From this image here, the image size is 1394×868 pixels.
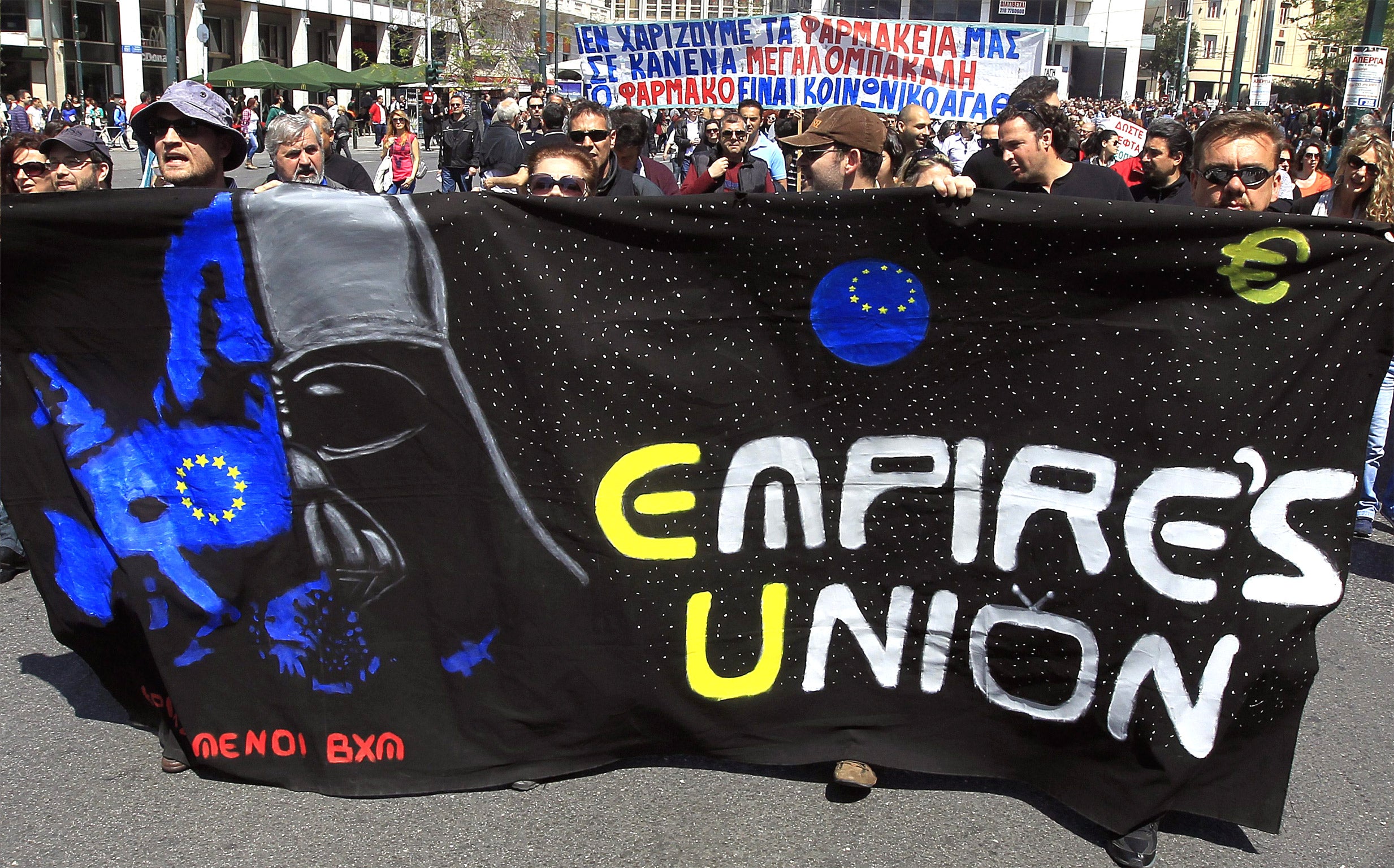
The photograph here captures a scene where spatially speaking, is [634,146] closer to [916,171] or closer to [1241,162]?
[916,171]

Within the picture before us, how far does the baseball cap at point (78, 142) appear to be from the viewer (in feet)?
16.1

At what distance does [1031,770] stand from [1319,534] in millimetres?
915

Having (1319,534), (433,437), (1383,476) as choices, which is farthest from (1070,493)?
(1383,476)

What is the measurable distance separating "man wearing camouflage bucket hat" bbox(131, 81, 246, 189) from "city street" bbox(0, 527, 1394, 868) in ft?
5.99

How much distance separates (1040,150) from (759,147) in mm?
5773

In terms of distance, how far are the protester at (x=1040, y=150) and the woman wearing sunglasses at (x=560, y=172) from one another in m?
1.64

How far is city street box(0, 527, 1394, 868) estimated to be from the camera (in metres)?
2.86

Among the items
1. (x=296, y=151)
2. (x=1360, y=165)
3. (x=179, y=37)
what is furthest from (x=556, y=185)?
(x=179, y=37)

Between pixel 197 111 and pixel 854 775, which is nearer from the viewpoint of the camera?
pixel 854 775

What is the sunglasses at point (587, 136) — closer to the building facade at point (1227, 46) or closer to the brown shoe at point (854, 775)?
the brown shoe at point (854, 775)

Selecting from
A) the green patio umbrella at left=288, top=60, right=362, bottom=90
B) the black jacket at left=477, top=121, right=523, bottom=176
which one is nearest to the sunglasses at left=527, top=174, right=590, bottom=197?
the black jacket at left=477, top=121, right=523, bottom=176

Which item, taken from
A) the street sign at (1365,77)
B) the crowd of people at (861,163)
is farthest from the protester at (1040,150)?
the street sign at (1365,77)

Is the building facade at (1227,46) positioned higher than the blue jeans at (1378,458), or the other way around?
the building facade at (1227,46)

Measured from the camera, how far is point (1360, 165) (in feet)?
16.6
